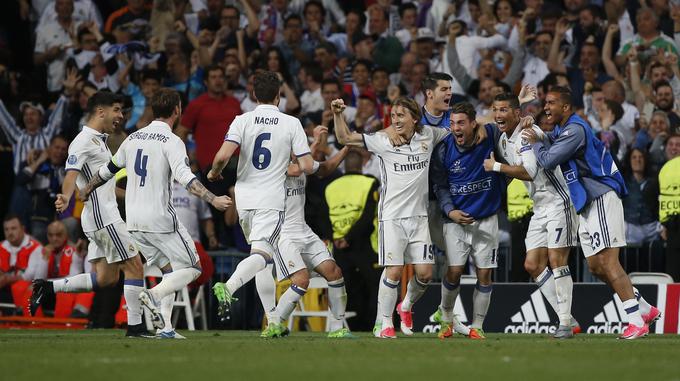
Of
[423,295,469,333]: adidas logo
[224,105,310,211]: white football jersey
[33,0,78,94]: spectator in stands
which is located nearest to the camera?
Answer: [224,105,310,211]: white football jersey

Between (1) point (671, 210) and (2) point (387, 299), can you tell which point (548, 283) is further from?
(1) point (671, 210)

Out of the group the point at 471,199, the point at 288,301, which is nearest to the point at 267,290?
the point at 288,301

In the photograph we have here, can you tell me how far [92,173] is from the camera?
45.3 ft

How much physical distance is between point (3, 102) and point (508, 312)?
10183 millimetres

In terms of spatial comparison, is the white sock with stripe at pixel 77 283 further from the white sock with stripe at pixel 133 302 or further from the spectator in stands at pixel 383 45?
the spectator in stands at pixel 383 45

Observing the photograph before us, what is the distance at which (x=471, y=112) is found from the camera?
43.6ft

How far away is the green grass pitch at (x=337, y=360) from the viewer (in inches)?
331

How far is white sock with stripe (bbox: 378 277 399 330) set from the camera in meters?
13.3

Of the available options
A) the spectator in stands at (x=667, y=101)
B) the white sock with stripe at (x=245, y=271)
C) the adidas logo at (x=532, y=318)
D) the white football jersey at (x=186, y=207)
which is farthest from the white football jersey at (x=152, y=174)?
the spectator in stands at (x=667, y=101)

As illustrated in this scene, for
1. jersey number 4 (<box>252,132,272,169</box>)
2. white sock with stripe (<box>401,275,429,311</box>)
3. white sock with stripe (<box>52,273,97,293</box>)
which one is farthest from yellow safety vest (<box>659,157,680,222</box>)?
white sock with stripe (<box>52,273,97,293</box>)

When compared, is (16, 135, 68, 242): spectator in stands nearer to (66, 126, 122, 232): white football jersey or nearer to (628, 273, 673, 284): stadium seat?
(66, 126, 122, 232): white football jersey

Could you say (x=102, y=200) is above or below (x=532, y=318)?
above

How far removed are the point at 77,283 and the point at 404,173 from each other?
408 centimetres

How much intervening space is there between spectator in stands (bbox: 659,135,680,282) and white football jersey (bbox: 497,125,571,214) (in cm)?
319
